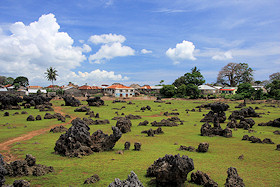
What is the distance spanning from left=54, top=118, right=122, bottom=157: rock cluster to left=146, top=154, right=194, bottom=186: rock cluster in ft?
25.5

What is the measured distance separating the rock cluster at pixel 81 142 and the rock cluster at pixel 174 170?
7786mm

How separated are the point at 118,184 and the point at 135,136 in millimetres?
18445

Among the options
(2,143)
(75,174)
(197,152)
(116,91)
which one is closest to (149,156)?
(197,152)

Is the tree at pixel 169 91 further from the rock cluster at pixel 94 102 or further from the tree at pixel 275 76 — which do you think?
the tree at pixel 275 76

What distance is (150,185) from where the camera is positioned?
11578 mm

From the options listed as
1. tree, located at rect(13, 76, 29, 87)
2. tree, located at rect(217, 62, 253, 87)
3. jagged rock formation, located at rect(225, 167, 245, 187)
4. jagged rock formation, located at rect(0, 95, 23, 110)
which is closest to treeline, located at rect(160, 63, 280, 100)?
tree, located at rect(217, 62, 253, 87)

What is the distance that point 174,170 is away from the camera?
10633mm

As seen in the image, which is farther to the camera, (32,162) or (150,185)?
(32,162)

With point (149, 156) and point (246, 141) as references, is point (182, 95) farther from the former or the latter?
point (149, 156)

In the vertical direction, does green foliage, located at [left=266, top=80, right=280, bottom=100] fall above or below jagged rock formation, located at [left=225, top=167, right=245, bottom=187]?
above

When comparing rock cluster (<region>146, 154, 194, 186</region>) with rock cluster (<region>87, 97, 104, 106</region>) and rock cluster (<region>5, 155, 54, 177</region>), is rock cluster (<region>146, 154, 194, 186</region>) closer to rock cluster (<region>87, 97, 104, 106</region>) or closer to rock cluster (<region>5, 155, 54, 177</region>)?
rock cluster (<region>5, 155, 54, 177</region>)

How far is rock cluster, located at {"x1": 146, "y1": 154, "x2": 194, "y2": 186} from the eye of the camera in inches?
412

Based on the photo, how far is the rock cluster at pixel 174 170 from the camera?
10.5 meters

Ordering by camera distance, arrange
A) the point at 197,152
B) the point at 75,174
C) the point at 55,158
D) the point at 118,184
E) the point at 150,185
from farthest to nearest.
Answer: the point at 197,152 → the point at 55,158 → the point at 75,174 → the point at 150,185 → the point at 118,184
